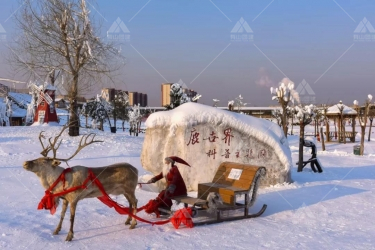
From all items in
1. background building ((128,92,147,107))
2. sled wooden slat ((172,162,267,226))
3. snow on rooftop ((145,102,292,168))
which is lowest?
sled wooden slat ((172,162,267,226))

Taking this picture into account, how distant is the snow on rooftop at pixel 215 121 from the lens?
10.8 meters

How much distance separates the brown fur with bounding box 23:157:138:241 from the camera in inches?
243

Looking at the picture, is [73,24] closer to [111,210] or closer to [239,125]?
[239,125]

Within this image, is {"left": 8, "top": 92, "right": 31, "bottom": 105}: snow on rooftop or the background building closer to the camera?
{"left": 8, "top": 92, "right": 31, "bottom": 105}: snow on rooftop

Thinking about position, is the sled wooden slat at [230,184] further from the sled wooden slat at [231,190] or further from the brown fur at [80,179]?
the brown fur at [80,179]

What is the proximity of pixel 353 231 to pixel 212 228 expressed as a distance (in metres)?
2.51

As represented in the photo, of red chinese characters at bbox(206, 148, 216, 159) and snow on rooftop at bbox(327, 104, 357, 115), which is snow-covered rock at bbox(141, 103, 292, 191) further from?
snow on rooftop at bbox(327, 104, 357, 115)

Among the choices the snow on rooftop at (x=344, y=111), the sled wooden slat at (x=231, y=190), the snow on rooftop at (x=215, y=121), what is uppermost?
the snow on rooftop at (x=344, y=111)

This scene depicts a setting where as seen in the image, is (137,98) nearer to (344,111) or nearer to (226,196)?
(344,111)

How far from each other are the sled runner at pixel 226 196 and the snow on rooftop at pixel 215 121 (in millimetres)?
2433

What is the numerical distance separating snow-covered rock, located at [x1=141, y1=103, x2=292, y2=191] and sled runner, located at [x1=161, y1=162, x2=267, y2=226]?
217 centimetres

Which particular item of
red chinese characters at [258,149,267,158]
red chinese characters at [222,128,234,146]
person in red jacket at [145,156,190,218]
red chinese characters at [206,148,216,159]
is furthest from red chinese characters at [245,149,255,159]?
person in red jacket at [145,156,190,218]

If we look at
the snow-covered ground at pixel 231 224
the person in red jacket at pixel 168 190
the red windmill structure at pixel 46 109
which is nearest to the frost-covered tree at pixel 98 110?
the red windmill structure at pixel 46 109

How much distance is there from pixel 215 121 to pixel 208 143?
0.64 m
